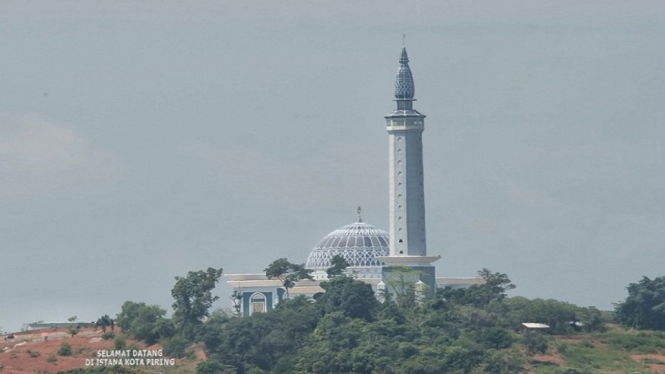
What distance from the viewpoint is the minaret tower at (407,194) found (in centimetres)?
16138

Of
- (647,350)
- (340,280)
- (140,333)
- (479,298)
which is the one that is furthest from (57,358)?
(647,350)

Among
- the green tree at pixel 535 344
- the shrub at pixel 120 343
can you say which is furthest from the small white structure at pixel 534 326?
the shrub at pixel 120 343

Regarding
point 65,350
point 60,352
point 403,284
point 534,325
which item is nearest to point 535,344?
point 534,325

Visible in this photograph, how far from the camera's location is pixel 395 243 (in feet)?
531

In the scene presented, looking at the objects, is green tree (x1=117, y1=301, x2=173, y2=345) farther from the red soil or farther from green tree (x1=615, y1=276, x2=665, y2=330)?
green tree (x1=615, y1=276, x2=665, y2=330)

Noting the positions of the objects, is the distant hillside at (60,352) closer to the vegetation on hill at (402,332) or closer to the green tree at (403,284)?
the vegetation on hill at (402,332)

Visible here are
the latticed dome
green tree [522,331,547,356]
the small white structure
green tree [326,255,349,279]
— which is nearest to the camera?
green tree [522,331,547,356]

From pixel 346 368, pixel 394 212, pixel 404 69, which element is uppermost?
pixel 404 69

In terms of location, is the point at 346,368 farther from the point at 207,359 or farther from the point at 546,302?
the point at 546,302

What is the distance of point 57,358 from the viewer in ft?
493

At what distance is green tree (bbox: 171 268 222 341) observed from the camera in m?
155

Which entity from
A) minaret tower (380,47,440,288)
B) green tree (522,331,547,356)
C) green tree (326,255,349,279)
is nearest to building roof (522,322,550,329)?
green tree (522,331,547,356)

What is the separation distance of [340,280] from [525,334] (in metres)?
14.9

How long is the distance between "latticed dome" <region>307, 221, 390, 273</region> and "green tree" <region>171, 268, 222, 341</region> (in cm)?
1347
